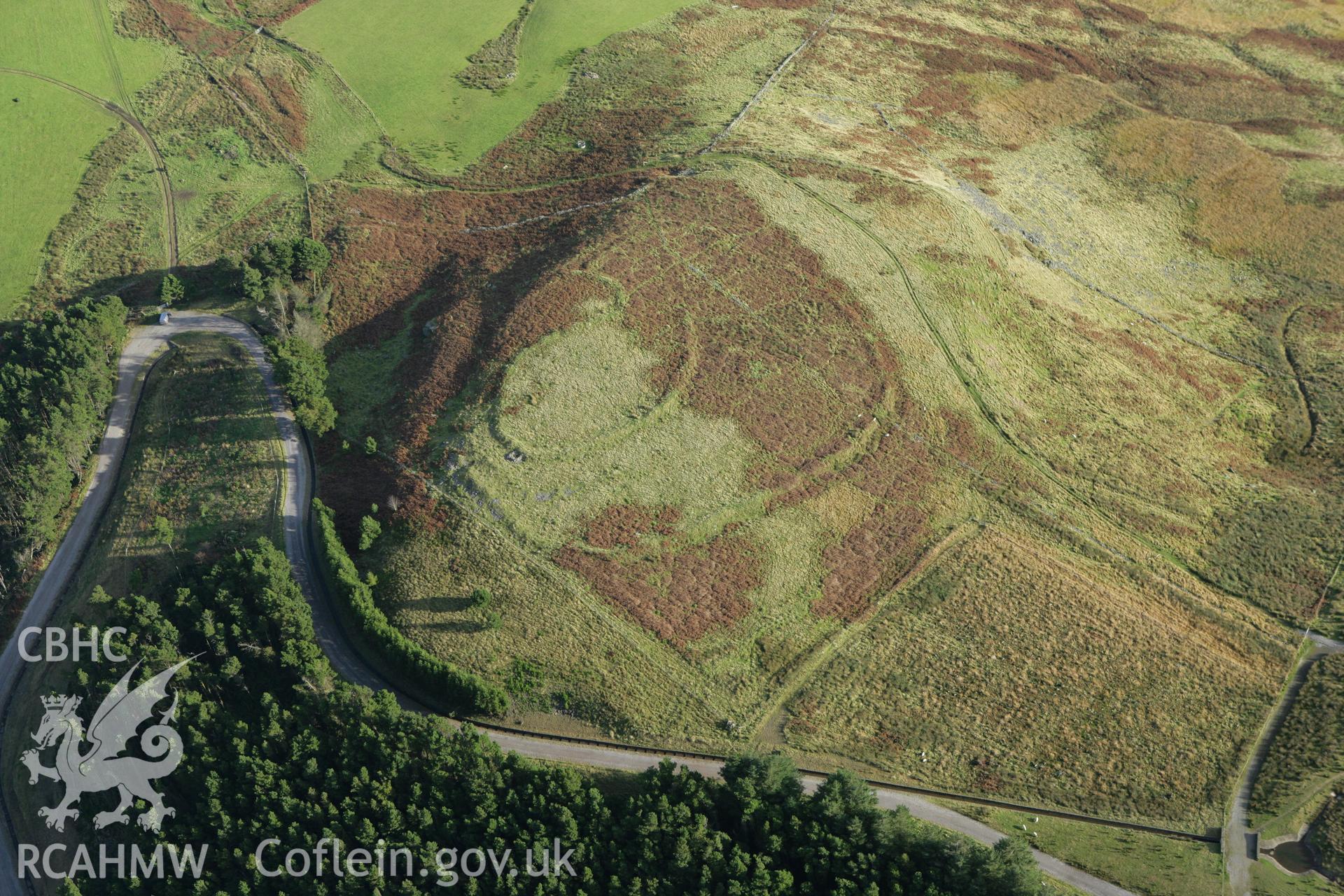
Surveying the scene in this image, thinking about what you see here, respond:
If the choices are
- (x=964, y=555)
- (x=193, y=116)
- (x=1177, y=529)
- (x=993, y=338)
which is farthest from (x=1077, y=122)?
(x=193, y=116)

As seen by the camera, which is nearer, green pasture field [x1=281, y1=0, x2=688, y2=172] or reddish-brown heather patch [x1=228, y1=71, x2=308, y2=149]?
reddish-brown heather patch [x1=228, y1=71, x2=308, y2=149]

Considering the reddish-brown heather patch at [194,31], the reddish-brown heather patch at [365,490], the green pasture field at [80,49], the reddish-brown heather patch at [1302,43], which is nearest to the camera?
the reddish-brown heather patch at [365,490]

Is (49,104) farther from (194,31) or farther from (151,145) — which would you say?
(194,31)

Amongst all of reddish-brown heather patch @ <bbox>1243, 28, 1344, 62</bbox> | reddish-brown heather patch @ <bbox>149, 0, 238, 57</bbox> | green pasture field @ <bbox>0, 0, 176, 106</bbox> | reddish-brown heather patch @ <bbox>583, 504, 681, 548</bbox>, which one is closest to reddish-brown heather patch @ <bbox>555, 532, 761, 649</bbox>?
reddish-brown heather patch @ <bbox>583, 504, 681, 548</bbox>

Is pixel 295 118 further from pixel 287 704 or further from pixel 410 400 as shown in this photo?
pixel 287 704

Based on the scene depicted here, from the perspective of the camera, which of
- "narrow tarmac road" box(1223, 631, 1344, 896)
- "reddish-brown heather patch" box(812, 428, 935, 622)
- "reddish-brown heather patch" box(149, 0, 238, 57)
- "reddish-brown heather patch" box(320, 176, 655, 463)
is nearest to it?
"narrow tarmac road" box(1223, 631, 1344, 896)

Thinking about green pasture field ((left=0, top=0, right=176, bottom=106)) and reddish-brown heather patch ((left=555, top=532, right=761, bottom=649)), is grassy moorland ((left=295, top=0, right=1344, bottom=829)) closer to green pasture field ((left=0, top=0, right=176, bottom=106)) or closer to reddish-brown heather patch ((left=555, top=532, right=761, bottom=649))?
reddish-brown heather patch ((left=555, top=532, right=761, bottom=649))

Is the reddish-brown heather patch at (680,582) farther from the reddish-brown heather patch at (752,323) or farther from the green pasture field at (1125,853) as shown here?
the green pasture field at (1125,853)

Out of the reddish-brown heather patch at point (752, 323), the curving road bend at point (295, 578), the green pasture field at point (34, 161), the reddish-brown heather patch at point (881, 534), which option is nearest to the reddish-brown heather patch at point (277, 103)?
the green pasture field at point (34, 161)
